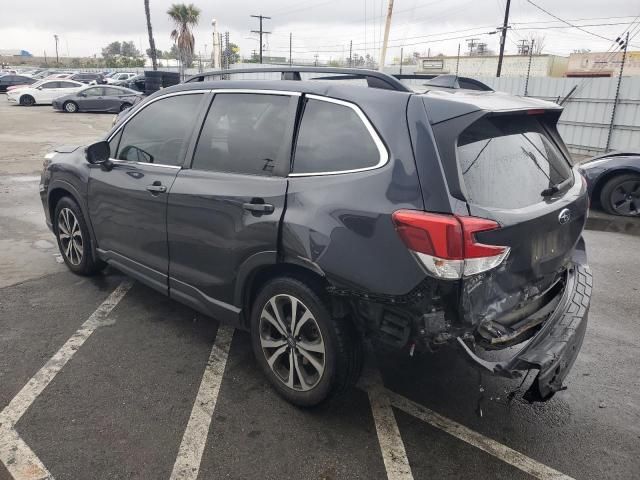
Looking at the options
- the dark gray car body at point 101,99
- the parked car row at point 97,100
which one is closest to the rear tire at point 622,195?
the parked car row at point 97,100

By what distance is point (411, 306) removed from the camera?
2.39 metres

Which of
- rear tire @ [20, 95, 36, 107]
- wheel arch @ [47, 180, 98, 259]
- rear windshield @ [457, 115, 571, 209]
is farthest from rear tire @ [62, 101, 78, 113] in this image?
rear windshield @ [457, 115, 571, 209]

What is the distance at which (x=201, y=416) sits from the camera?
291 centimetres

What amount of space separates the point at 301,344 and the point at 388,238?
2.90 feet

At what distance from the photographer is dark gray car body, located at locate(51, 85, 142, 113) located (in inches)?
994

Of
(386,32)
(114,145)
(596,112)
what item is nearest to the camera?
(114,145)

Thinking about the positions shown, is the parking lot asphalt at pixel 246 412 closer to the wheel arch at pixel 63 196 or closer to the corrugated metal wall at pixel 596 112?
the wheel arch at pixel 63 196

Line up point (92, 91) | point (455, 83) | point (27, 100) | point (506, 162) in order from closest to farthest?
point (506, 162) < point (455, 83) < point (92, 91) < point (27, 100)

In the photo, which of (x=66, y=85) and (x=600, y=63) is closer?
(x=66, y=85)

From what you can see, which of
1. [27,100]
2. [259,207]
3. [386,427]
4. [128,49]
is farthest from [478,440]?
[128,49]

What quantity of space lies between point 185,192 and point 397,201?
1578 mm

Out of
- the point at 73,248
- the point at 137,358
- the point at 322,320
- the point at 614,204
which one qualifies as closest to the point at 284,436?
the point at 322,320

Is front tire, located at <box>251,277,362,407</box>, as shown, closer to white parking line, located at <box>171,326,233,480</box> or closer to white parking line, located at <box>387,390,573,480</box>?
white parking line, located at <box>171,326,233,480</box>

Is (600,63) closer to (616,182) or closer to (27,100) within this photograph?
(616,182)
